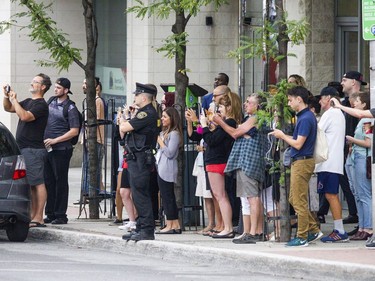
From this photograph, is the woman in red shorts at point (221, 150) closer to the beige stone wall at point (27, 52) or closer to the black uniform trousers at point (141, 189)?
the black uniform trousers at point (141, 189)

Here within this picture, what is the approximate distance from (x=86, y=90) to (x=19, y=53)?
30.6 feet

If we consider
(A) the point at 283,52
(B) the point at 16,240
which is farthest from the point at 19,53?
(A) the point at 283,52

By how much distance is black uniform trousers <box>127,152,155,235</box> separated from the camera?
14.8 m

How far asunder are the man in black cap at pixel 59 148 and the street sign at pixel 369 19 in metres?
4.94

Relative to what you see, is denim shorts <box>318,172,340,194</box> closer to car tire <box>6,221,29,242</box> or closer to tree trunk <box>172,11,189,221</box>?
tree trunk <box>172,11,189,221</box>

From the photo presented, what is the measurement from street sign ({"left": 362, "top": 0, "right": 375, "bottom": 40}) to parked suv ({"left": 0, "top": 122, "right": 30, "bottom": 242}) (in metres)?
4.65

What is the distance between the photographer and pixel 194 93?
1681 centimetres

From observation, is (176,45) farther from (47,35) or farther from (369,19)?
(369,19)

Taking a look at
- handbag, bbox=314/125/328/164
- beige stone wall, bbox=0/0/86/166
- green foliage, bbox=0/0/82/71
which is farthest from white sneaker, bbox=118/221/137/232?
beige stone wall, bbox=0/0/86/166

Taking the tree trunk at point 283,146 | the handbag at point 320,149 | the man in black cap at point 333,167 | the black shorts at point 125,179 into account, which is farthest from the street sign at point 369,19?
the black shorts at point 125,179

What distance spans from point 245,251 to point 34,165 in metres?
4.07

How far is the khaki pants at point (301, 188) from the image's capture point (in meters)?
14.0

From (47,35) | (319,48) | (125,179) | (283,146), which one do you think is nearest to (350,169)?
(283,146)

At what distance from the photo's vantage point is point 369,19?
45.1 feet
